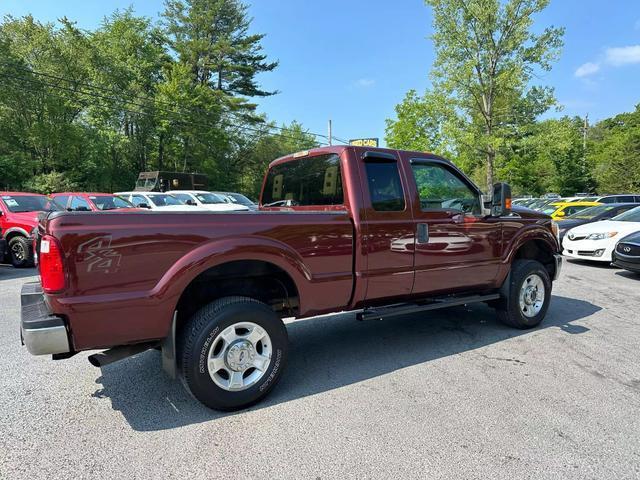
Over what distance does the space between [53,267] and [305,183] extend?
2.48 metres

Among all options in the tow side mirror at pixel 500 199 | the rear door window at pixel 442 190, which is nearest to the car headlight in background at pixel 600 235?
the tow side mirror at pixel 500 199

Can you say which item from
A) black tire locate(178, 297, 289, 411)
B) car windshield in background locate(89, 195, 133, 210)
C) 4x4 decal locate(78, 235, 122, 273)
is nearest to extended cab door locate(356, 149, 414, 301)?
black tire locate(178, 297, 289, 411)

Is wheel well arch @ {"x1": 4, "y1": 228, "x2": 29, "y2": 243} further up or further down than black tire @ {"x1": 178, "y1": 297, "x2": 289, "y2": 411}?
further up

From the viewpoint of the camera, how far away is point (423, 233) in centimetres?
401

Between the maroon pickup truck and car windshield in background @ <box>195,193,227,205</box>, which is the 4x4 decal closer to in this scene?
the maroon pickup truck

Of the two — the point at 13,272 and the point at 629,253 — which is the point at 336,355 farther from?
the point at 13,272

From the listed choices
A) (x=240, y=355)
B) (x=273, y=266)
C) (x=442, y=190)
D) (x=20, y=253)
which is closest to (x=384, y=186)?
(x=442, y=190)

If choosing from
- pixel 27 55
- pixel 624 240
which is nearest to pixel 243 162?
pixel 27 55

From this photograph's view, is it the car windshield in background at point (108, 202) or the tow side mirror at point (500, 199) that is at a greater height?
the car windshield in background at point (108, 202)

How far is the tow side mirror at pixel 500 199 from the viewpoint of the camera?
430 cm

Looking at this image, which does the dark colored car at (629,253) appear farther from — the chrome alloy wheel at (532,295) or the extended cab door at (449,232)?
the extended cab door at (449,232)

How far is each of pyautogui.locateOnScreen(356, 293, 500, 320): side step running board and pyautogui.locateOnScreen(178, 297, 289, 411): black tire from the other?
89 cm

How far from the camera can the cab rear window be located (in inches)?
155

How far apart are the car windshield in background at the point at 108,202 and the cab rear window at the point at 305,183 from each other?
9.03m
